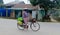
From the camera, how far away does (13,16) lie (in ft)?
116

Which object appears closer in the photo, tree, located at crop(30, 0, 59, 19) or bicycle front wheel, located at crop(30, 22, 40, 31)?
bicycle front wheel, located at crop(30, 22, 40, 31)

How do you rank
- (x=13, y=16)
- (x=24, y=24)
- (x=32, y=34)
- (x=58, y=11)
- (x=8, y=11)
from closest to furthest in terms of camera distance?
(x=32, y=34), (x=24, y=24), (x=58, y=11), (x=13, y=16), (x=8, y=11)

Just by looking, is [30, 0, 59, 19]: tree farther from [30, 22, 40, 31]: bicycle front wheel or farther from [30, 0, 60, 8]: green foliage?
[30, 22, 40, 31]: bicycle front wheel

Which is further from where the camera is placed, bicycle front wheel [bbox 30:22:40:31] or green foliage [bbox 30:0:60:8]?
green foliage [bbox 30:0:60:8]

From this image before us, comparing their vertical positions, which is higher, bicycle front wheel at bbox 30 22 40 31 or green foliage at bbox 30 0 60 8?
green foliage at bbox 30 0 60 8

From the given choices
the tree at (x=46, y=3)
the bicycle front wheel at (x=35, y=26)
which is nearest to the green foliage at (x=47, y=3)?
the tree at (x=46, y=3)

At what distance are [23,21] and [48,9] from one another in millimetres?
14372

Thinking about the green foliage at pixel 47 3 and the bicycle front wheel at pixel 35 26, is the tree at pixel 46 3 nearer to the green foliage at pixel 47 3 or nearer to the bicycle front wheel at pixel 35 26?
the green foliage at pixel 47 3

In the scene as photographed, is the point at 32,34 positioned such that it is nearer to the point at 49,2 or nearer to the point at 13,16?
the point at 49,2

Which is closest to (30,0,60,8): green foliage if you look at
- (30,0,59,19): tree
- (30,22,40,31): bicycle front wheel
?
(30,0,59,19): tree

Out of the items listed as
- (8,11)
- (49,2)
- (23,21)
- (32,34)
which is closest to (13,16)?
(8,11)

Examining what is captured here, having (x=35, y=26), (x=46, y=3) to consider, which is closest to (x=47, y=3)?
(x=46, y=3)

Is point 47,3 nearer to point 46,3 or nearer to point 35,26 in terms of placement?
point 46,3

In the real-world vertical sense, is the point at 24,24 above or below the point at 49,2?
below
